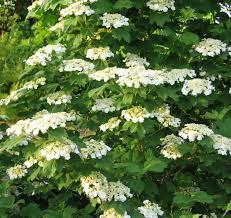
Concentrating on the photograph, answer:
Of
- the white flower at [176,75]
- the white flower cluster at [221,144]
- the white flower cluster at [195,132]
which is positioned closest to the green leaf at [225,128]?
the white flower cluster at [221,144]

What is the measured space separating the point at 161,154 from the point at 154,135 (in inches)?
6.2

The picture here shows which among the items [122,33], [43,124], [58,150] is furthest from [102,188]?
[122,33]

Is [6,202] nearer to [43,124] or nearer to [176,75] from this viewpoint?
[43,124]

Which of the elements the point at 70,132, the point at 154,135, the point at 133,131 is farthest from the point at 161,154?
the point at 70,132

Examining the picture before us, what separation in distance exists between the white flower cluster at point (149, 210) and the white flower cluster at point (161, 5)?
1588mm

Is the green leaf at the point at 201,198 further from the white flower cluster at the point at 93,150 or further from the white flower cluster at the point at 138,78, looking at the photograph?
the white flower cluster at the point at 138,78

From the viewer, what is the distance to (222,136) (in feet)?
11.7

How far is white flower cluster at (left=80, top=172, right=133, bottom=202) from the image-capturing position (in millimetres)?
3023

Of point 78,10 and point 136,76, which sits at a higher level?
point 78,10

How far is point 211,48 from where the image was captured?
4.07m

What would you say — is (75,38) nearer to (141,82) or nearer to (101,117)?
(101,117)

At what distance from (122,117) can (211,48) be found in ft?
3.26

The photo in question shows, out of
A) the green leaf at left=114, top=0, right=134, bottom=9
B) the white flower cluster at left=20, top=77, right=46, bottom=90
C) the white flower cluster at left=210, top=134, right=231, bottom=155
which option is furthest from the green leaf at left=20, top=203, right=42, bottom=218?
the green leaf at left=114, top=0, right=134, bottom=9

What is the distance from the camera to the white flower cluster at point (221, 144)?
3408 millimetres
